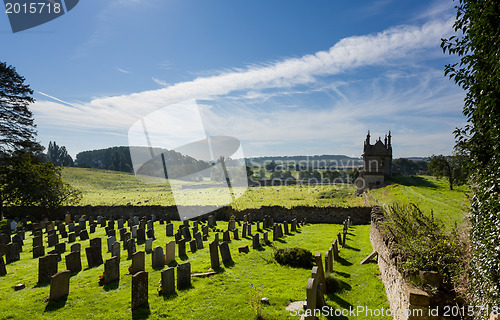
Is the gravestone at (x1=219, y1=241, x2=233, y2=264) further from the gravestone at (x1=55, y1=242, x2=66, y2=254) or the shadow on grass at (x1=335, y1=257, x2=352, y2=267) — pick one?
the gravestone at (x1=55, y1=242, x2=66, y2=254)

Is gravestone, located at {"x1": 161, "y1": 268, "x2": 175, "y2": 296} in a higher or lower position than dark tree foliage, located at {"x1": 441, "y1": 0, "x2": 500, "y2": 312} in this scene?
lower

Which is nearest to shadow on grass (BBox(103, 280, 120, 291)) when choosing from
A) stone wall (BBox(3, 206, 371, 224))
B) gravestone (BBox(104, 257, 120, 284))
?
gravestone (BBox(104, 257, 120, 284))

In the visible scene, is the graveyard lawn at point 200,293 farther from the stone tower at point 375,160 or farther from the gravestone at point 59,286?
the stone tower at point 375,160

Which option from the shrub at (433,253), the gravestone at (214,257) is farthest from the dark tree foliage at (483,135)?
the gravestone at (214,257)

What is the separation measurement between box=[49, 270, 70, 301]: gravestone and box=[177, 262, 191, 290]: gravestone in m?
3.58

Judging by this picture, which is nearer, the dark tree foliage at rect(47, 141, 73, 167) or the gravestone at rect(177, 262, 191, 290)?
the gravestone at rect(177, 262, 191, 290)

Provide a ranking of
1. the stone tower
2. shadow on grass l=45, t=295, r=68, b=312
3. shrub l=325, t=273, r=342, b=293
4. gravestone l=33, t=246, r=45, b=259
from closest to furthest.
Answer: shadow on grass l=45, t=295, r=68, b=312 → shrub l=325, t=273, r=342, b=293 → gravestone l=33, t=246, r=45, b=259 → the stone tower

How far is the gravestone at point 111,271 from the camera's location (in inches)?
381

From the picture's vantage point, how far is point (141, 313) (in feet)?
24.7

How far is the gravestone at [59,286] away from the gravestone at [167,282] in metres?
3.07

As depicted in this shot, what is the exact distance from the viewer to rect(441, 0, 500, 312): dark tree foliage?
181 inches

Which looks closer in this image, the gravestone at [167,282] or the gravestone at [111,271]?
the gravestone at [167,282]

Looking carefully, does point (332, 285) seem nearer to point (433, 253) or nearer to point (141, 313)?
point (433, 253)

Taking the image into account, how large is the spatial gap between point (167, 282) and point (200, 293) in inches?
48.1
